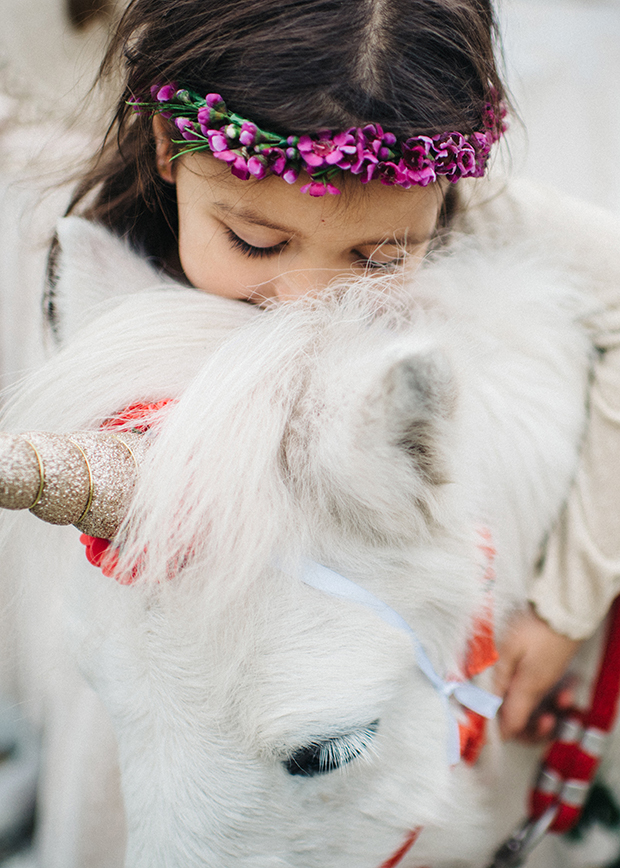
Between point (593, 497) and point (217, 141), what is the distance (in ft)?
2.19

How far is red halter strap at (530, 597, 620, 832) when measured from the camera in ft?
2.90

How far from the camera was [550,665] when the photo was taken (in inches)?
32.9

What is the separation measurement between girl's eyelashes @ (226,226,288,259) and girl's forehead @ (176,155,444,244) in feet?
0.07

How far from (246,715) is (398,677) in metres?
0.14

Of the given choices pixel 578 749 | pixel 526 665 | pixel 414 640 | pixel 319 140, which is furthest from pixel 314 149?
pixel 578 749

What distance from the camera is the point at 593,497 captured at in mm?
836

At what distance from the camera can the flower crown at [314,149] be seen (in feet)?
1.81

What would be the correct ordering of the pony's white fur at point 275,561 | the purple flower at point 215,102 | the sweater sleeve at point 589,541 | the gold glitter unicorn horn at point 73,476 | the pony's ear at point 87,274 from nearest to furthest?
the gold glitter unicorn horn at point 73,476 < the pony's white fur at point 275,561 < the purple flower at point 215,102 < the pony's ear at point 87,274 < the sweater sleeve at point 589,541

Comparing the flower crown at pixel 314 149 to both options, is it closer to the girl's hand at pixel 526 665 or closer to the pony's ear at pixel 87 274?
the pony's ear at pixel 87 274

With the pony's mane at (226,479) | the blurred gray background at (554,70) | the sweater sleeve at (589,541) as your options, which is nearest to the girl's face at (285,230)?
the pony's mane at (226,479)

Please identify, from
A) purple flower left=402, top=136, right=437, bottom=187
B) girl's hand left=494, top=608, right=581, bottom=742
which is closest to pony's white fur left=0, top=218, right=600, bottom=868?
purple flower left=402, top=136, right=437, bottom=187

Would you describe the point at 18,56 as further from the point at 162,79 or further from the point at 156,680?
the point at 156,680

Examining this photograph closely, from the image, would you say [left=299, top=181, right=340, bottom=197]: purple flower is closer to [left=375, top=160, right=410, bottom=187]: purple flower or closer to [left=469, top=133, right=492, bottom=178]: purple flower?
[left=375, top=160, right=410, bottom=187]: purple flower

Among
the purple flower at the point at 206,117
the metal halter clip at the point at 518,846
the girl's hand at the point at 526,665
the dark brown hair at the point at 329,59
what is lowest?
the metal halter clip at the point at 518,846
